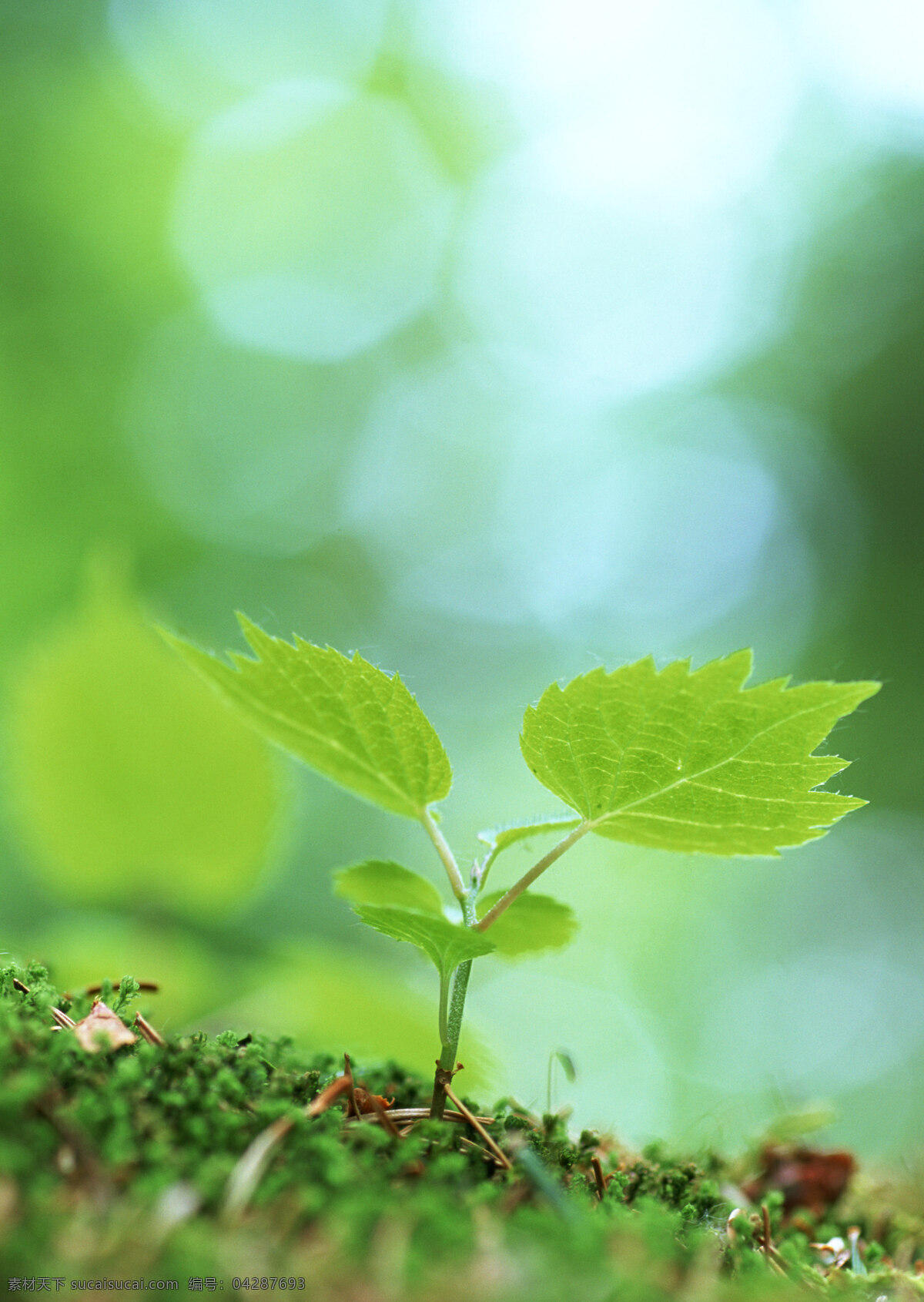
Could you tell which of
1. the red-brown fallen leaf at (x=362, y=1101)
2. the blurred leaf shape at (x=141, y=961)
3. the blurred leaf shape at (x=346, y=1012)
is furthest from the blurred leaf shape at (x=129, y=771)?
the red-brown fallen leaf at (x=362, y=1101)

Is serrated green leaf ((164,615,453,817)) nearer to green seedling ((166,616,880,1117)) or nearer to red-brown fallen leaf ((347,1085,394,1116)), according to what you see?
green seedling ((166,616,880,1117))

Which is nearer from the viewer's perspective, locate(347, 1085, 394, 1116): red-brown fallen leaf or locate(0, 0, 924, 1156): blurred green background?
locate(347, 1085, 394, 1116): red-brown fallen leaf

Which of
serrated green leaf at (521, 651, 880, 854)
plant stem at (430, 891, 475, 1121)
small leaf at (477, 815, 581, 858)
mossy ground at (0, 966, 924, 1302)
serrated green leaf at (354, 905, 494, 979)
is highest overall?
serrated green leaf at (521, 651, 880, 854)

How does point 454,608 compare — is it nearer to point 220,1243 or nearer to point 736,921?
point 736,921

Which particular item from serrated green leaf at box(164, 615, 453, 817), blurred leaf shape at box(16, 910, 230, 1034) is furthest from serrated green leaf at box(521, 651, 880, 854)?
blurred leaf shape at box(16, 910, 230, 1034)

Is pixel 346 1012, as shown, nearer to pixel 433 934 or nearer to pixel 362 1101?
pixel 362 1101

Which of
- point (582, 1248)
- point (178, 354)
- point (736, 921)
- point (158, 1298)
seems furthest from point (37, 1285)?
point (178, 354)
